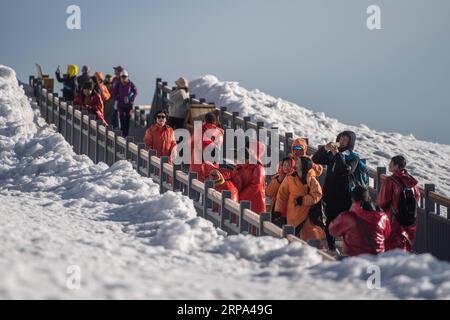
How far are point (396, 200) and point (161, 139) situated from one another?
5.71m

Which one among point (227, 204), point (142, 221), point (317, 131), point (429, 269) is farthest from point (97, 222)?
point (317, 131)

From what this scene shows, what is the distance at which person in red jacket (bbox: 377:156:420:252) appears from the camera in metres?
14.9

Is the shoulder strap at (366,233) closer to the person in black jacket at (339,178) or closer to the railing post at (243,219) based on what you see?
the railing post at (243,219)

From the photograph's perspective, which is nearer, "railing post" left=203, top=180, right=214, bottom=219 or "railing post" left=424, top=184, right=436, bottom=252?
"railing post" left=203, top=180, right=214, bottom=219

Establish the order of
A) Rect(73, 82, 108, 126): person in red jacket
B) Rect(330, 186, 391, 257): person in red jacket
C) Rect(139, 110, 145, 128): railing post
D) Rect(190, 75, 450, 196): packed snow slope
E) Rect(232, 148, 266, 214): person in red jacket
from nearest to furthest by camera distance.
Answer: Rect(330, 186, 391, 257): person in red jacket → Rect(232, 148, 266, 214): person in red jacket → Rect(73, 82, 108, 126): person in red jacket → Rect(139, 110, 145, 128): railing post → Rect(190, 75, 450, 196): packed snow slope

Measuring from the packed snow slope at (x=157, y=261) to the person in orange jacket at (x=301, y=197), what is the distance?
1.01 m

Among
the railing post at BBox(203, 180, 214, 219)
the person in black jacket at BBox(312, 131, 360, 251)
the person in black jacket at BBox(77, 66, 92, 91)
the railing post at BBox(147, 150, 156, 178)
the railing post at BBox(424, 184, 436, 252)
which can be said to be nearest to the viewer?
the person in black jacket at BBox(312, 131, 360, 251)

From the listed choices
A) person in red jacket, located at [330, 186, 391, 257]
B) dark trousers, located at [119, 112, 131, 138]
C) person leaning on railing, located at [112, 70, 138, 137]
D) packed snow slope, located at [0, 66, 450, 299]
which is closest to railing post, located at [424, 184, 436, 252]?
packed snow slope, located at [0, 66, 450, 299]

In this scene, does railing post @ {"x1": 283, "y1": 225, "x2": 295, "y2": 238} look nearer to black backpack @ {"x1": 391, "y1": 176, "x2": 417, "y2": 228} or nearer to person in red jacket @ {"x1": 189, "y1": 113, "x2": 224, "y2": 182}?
black backpack @ {"x1": 391, "y1": 176, "x2": 417, "y2": 228}

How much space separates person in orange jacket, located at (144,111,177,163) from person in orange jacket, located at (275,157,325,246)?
468 cm

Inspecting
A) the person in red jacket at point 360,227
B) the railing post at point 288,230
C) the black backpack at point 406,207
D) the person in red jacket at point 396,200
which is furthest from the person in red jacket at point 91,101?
the person in red jacket at point 360,227

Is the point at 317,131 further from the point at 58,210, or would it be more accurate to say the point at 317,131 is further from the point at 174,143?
the point at 58,210

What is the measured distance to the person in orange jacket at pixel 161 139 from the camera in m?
19.5

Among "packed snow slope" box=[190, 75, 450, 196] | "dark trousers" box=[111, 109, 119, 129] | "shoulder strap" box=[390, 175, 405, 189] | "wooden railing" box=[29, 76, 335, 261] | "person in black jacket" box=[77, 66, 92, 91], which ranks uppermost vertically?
"shoulder strap" box=[390, 175, 405, 189]
